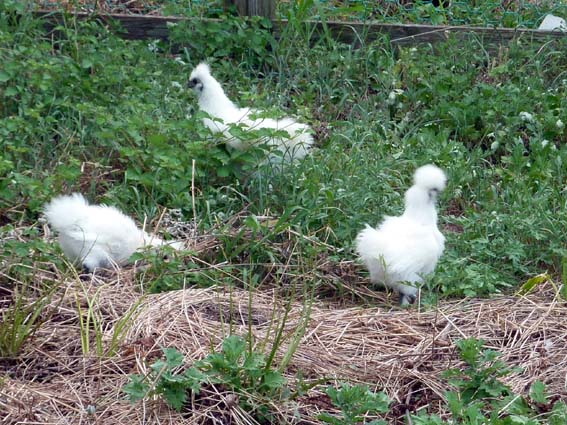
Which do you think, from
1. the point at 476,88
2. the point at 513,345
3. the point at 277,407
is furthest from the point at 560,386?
the point at 476,88

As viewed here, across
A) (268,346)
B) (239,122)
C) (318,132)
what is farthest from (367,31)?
(268,346)

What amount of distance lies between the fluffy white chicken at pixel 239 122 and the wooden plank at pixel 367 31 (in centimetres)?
134

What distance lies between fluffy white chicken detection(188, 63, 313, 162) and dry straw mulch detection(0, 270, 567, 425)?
3.91ft

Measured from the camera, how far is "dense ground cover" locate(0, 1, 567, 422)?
538 cm

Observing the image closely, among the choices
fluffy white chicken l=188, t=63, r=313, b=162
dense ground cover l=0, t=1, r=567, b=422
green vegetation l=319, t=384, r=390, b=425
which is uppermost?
green vegetation l=319, t=384, r=390, b=425

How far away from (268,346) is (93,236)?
1.29 m

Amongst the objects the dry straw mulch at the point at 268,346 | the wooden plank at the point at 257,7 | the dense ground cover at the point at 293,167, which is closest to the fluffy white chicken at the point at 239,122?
the dense ground cover at the point at 293,167

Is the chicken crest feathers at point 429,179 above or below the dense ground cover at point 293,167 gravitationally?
above

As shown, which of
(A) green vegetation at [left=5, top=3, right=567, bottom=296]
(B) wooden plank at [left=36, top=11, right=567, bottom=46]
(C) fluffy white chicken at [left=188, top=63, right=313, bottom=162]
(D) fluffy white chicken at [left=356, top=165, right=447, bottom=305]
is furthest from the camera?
(B) wooden plank at [left=36, top=11, right=567, bottom=46]

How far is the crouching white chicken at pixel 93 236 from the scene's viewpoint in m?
5.33

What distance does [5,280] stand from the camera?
5.04m

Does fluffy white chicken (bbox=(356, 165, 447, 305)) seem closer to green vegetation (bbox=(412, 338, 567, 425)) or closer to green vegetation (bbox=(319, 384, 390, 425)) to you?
green vegetation (bbox=(412, 338, 567, 425))

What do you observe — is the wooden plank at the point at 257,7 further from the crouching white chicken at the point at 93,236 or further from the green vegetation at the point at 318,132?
the crouching white chicken at the point at 93,236

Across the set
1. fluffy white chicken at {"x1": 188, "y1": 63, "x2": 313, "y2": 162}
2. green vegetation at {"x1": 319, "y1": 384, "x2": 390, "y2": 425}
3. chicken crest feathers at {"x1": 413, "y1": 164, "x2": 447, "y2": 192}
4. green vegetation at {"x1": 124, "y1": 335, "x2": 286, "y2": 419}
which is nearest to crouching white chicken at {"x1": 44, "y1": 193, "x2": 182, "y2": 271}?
fluffy white chicken at {"x1": 188, "y1": 63, "x2": 313, "y2": 162}
